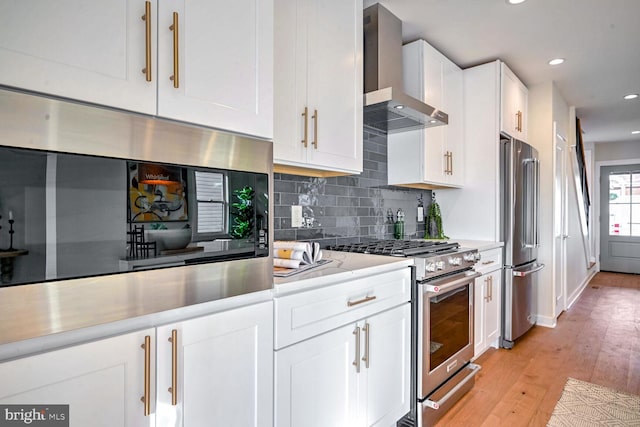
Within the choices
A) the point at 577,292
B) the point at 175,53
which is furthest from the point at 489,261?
the point at 577,292

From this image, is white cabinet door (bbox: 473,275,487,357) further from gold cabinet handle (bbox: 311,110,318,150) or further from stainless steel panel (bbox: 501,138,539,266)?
gold cabinet handle (bbox: 311,110,318,150)

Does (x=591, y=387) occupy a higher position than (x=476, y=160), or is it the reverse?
(x=476, y=160)

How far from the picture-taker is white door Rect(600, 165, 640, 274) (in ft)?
22.2

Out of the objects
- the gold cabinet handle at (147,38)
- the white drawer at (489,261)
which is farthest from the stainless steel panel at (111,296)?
the white drawer at (489,261)

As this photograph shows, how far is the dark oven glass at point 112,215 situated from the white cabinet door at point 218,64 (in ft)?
0.60

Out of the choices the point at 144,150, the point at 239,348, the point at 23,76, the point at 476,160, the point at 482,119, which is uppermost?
the point at 482,119

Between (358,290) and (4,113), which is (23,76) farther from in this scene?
(358,290)

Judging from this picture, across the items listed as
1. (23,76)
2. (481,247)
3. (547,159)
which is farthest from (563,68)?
(23,76)

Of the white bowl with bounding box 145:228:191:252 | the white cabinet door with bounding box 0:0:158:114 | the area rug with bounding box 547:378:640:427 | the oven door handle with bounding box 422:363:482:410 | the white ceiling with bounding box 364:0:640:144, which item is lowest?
the area rug with bounding box 547:378:640:427

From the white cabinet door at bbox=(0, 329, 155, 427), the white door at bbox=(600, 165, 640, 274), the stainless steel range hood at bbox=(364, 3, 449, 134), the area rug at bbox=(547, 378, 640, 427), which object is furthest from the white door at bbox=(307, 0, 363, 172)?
the white door at bbox=(600, 165, 640, 274)

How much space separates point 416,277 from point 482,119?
1.97 meters

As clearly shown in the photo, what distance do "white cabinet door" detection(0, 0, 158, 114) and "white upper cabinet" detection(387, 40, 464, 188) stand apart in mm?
2128

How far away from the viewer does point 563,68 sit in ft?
11.2

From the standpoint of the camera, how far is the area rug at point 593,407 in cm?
206
